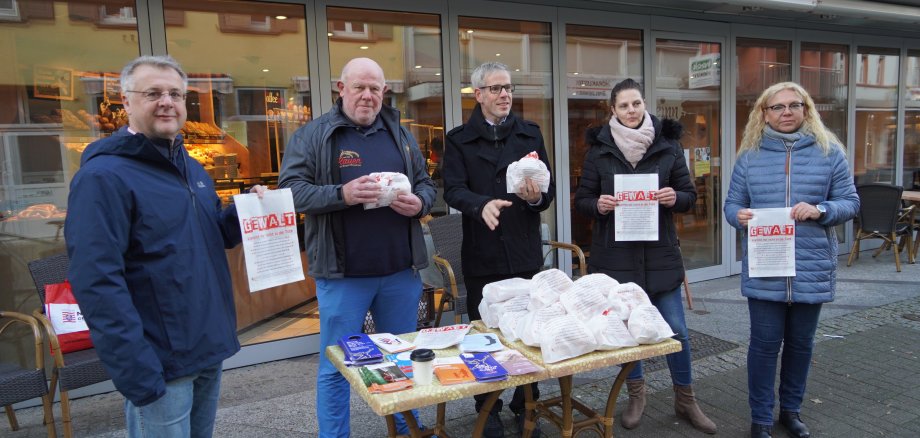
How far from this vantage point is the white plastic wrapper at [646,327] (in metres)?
2.37

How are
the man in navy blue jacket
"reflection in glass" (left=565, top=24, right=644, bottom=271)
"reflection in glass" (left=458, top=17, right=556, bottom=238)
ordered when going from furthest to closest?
"reflection in glass" (left=565, top=24, right=644, bottom=271) → "reflection in glass" (left=458, top=17, right=556, bottom=238) → the man in navy blue jacket

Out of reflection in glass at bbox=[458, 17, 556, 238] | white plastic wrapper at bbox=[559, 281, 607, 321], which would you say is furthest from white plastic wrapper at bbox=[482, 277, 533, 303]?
reflection in glass at bbox=[458, 17, 556, 238]

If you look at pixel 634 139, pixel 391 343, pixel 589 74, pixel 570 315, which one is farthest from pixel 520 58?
pixel 391 343

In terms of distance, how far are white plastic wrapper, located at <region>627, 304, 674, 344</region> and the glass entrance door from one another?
14.7 ft

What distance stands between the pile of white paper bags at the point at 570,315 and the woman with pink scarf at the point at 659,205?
0.67 meters

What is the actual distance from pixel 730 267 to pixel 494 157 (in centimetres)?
510

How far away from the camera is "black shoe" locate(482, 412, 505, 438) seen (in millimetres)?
3148

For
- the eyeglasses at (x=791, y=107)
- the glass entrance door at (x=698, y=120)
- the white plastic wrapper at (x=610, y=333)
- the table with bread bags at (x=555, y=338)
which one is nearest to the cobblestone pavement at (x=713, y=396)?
the table with bread bags at (x=555, y=338)

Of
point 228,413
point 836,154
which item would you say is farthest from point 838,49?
point 228,413

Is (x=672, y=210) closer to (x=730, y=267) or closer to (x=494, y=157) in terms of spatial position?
(x=494, y=157)

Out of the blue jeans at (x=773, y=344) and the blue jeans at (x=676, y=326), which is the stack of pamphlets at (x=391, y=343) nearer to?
the blue jeans at (x=676, y=326)

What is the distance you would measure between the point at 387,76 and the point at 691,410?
3.58 meters

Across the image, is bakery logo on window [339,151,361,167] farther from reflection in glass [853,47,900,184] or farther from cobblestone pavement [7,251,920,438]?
reflection in glass [853,47,900,184]

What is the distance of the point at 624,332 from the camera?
2383 millimetres
